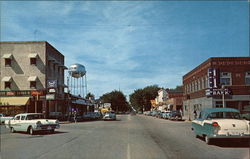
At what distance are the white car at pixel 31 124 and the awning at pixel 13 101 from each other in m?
18.2

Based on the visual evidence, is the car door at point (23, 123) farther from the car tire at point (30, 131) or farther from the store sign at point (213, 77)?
the store sign at point (213, 77)

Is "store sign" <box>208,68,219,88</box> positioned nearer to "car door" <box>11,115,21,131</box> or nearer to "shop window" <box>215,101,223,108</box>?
"shop window" <box>215,101,223,108</box>

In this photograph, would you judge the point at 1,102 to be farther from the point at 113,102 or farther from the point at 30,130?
the point at 113,102

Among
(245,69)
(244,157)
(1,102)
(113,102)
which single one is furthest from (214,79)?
(113,102)

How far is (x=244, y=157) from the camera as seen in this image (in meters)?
8.99

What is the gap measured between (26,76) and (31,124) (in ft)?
76.9

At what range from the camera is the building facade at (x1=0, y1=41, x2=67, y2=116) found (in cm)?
3866

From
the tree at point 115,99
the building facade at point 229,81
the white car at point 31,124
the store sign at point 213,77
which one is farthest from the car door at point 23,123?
the tree at point 115,99

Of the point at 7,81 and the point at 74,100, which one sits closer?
the point at 7,81

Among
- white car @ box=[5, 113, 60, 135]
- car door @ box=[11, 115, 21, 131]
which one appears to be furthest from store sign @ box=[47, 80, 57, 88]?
car door @ box=[11, 115, 21, 131]

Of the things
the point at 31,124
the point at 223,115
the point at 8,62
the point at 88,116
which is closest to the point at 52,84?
the point at 8,62

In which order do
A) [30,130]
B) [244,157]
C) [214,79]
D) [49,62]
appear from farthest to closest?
[49,62] → [214,79] → [30,130] → [244,157]

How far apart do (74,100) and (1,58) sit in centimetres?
1453

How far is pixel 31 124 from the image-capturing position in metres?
17.9
